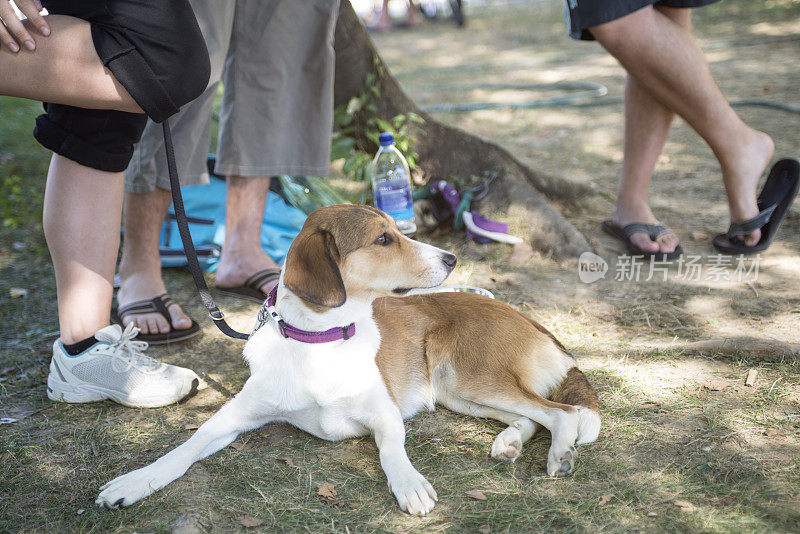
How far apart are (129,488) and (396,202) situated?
7.57 ft

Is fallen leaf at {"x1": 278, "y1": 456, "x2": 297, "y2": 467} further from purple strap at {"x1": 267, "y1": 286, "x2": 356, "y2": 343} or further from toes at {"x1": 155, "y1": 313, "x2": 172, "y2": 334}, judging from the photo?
toes at {"x1": 155, "y1": 313, "x2": 172, "y2": 334}

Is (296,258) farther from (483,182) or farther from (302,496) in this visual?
(483,182)

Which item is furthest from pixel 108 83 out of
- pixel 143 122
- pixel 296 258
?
pixel 296 258

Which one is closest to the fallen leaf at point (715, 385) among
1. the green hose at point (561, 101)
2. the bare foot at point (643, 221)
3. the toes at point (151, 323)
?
the bare foot at point (643, 221)

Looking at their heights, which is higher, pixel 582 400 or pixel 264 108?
pixel 264 108

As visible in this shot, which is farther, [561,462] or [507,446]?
[507,446]

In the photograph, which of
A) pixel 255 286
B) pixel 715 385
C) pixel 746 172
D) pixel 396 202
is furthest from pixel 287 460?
pixel 746 172

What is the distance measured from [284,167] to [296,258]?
4.41ft

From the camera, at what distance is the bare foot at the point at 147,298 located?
318 centimetres

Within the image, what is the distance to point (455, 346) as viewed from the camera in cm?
267

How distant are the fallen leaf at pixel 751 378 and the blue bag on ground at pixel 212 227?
2.55m

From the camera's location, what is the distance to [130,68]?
2145 mm

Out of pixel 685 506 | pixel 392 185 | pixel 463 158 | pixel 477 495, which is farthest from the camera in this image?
pixel 463 158

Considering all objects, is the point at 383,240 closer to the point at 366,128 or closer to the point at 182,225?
the point at 182,225
